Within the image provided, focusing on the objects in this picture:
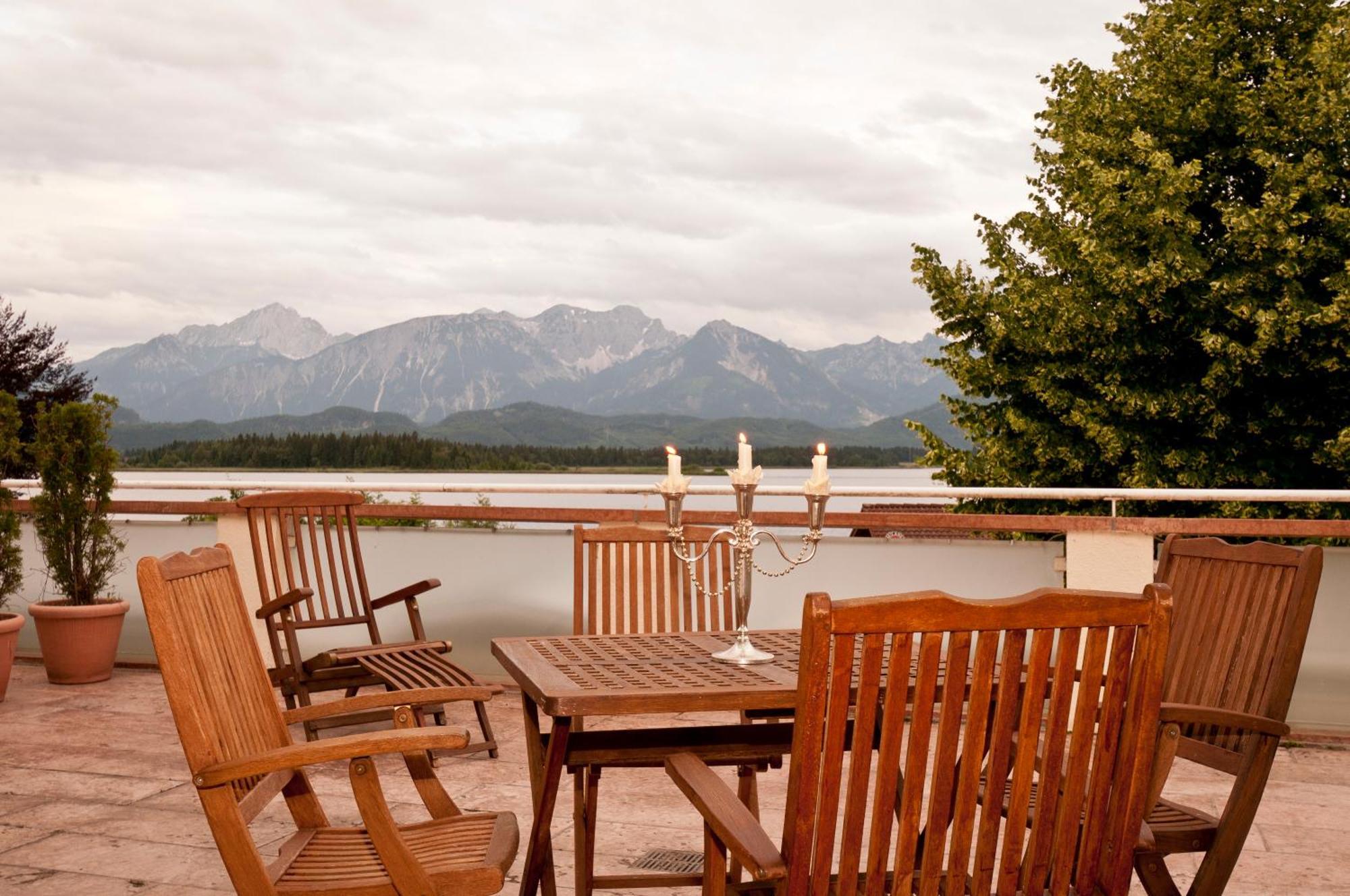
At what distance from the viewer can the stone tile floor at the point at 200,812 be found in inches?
130

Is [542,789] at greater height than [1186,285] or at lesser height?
lesser

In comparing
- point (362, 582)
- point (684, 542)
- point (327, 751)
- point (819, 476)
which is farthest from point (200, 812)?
point (819, 476)

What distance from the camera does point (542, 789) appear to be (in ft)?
9.06

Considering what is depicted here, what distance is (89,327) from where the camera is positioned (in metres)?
49.2

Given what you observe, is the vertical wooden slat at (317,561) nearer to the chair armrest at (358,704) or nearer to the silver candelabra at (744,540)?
the chair armrest at (358,704)

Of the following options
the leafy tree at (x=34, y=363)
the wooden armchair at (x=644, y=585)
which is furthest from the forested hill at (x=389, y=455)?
the wooden armchair at (x=644, y=585)

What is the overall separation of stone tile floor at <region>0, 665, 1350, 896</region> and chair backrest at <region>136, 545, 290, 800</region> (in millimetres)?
994

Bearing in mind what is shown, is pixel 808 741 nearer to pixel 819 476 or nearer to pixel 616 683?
pixel 616 683

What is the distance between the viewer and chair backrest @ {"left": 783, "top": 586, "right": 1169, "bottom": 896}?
1.67 metres

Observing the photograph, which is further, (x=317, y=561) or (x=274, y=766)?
(x=317, y=561)

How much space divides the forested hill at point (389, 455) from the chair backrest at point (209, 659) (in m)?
16.9

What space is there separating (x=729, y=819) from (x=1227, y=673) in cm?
135

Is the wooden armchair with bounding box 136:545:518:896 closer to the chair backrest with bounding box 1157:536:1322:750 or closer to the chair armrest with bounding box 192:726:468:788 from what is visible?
the chair armrest with bounding box 192:726:468:788

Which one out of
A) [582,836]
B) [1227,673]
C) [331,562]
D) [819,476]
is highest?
[819,476]
